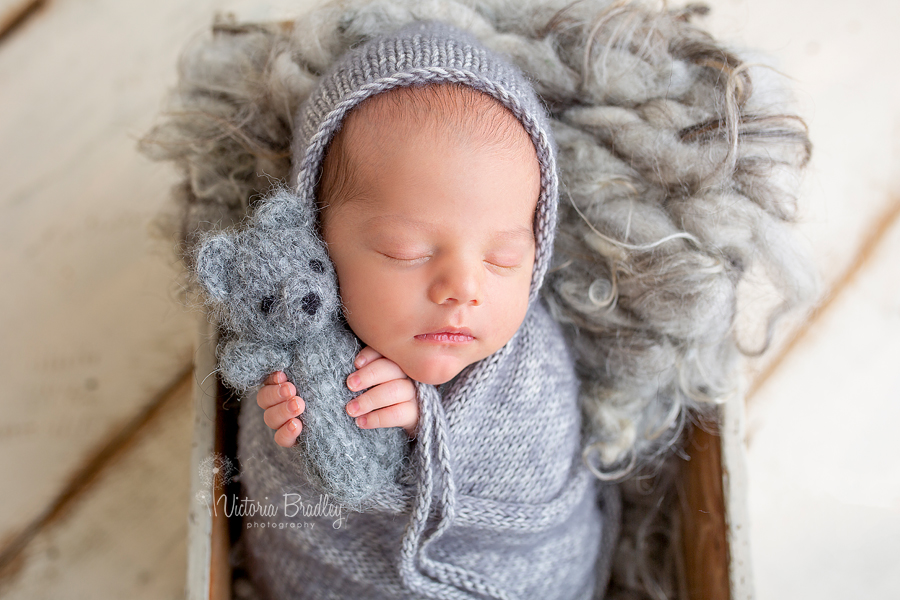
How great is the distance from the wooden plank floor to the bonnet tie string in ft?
1.86

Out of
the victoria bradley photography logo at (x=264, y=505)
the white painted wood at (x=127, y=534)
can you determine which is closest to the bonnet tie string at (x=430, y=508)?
the victoria bradley photography logo at (x=264, y=505)

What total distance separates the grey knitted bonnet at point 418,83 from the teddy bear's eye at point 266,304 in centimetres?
16

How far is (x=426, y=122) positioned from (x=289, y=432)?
0.41 metres

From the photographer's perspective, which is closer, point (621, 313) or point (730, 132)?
point (730, 132)

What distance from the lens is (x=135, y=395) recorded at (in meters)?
1.28

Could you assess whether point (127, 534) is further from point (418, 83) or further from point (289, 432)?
point (418, 83)

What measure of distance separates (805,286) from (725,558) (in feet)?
1.35

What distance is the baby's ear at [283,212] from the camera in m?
0.77

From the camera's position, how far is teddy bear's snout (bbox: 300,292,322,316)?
750 millimetres

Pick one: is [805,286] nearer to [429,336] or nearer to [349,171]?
[429,336]

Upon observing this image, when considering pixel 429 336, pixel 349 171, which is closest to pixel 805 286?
pixel 429 336

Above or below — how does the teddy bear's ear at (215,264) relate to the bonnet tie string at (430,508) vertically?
above

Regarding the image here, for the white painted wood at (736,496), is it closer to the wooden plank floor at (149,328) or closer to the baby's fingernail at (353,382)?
the wooden plank floor at (149,328)

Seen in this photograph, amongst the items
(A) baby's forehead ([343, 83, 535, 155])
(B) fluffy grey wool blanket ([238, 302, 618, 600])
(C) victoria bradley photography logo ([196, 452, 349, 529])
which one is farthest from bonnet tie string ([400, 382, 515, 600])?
(A) baby's forehead ([343, 83, 535, 155])
